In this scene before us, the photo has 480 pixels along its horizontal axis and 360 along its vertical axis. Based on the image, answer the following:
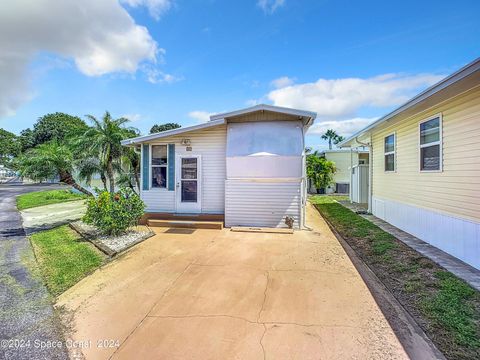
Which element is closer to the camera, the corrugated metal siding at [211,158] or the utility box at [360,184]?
the corrugated metal siding at [211,158]

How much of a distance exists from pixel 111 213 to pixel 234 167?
431 centimetres

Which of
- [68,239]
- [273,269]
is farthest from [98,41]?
[273,269]

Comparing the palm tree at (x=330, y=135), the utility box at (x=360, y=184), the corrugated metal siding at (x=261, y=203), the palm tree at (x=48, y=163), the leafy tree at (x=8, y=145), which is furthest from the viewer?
the palm tree at (x=330, y=135)

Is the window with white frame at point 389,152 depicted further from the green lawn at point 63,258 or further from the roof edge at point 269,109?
the green lawn at point 63,258

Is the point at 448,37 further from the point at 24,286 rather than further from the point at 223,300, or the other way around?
the point at 24,286

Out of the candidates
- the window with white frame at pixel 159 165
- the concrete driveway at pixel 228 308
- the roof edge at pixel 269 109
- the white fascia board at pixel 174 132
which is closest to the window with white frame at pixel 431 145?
the roof edge at pixel 269 109

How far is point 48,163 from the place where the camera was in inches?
370

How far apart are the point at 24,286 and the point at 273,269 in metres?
4.92

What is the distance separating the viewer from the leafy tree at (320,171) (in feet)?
71.7

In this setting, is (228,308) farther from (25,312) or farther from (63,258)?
(63,258)

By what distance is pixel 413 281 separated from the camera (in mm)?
4793

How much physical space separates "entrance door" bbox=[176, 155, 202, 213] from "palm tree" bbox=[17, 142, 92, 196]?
443 centimetres

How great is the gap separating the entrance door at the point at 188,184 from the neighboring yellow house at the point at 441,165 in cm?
716

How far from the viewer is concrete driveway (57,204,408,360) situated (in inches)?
118
